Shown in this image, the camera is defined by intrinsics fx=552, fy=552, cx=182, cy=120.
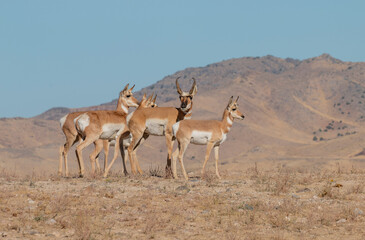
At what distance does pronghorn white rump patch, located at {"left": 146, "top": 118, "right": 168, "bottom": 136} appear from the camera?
16625mm

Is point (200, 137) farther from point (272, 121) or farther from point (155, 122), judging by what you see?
point (272, 121)

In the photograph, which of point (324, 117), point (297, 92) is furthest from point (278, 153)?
point (297, 92)

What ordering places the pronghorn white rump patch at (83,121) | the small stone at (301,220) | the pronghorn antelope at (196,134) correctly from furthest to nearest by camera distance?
the pronghorn antelope at (196,134) < the pronghorn white rump patch at (83,121) < the small stone at (301,220)

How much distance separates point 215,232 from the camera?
31.8ft

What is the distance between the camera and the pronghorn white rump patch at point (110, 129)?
16156 millimetres

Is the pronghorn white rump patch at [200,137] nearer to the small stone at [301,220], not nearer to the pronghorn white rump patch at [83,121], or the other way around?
the pronghorn white rump patch at [83,121]

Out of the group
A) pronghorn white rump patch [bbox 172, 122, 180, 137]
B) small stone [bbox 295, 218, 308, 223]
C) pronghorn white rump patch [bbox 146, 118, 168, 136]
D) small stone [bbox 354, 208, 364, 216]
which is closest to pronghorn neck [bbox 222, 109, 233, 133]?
pronghorn white rump patch [bbox 172, 122, 180, 137]

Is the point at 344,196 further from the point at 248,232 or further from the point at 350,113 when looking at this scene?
the point at 350,113

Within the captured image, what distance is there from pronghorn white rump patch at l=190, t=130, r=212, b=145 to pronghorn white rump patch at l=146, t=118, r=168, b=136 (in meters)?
1.00

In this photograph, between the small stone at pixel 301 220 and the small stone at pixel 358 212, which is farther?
the small stone at pixel 358 212

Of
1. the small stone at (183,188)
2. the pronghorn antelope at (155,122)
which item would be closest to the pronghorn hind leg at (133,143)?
the pronghorn antelope at (155,122)

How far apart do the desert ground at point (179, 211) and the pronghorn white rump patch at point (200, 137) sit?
2164 millimetres

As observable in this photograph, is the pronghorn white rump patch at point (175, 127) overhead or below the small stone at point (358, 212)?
overhead

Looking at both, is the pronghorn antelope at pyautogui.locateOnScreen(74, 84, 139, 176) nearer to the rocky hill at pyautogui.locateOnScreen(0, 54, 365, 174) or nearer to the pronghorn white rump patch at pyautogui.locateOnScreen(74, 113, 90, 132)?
the pronghorn white rump patch at pyautogui.locateOnScreen(74, 113, 90, 132)
